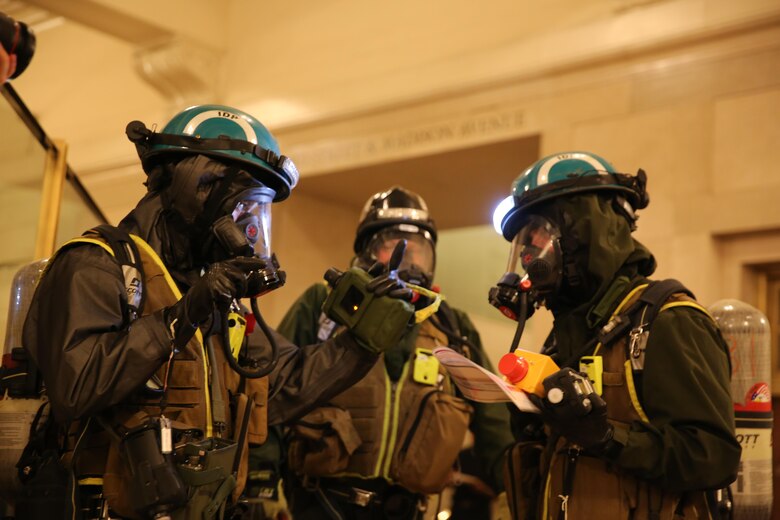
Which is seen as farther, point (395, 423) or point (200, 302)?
point (395, 423)

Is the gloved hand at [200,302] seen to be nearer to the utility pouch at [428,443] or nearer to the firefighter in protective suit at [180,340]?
the firefighter in protective suit at [180,340]

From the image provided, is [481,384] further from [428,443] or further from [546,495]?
[428,443]

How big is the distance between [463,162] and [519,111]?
57 cm

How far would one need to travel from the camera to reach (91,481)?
2.31 meters

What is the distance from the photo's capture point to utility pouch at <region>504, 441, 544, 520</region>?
9.27 feet

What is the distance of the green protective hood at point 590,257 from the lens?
2.79 metres

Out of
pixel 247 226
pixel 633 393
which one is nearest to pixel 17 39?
pixel 247 226

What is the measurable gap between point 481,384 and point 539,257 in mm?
536

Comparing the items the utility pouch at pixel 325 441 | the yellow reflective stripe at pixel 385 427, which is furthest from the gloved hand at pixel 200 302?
the yellow reflective stripe at pixel 385 427

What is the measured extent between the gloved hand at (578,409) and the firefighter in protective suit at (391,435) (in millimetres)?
1054

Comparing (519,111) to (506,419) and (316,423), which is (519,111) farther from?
(316,423)

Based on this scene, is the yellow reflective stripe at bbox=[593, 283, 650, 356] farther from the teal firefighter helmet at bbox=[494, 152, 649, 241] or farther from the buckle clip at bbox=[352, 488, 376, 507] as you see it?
the buckle clip at bbox=[352, 488, 376, 507]

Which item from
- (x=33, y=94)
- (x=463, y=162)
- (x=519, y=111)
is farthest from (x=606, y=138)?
(x=33, y=94)

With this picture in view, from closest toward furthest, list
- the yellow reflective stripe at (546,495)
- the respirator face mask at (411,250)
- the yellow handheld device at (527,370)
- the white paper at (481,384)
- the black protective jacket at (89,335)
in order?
the black protective jacket at (89,335) → the white paper at (481,384) → the yellow handheld device at (527,370) → the yellow reflective stripe at (546,495) → the respirator face mask at (411,250)
